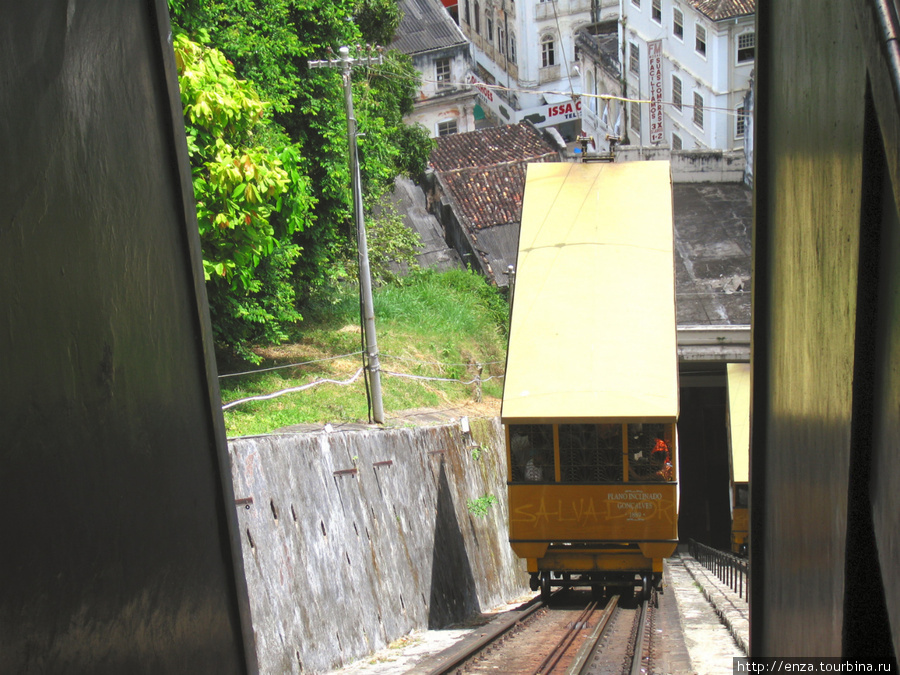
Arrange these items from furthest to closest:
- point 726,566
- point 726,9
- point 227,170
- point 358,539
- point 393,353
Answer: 1. point 726,9
2. point 393,353
3. point 726,566
4. point 227,170
5. point 358,539

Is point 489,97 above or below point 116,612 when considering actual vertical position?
above

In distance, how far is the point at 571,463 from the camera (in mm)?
12070

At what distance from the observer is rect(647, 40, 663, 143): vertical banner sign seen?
38.1 m

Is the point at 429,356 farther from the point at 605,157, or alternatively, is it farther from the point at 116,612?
the point at 116,612

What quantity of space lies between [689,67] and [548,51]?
1532 cm

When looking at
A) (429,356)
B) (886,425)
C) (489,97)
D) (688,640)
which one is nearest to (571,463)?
(688,640)

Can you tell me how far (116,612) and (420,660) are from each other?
8.84m

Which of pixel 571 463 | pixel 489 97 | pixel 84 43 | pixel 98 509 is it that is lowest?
pixel 571 463

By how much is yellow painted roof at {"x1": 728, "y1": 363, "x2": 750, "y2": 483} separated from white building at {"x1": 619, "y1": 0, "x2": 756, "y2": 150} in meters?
14.2

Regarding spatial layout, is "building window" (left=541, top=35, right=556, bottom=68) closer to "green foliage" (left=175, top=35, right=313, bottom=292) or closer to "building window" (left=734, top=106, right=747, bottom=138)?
"building window" (left=734, top=106, right=747, bottom=138)

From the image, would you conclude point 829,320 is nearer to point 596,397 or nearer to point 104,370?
point 104,370

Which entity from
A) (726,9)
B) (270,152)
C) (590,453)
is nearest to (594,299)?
(590,453)

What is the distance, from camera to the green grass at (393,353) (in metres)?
15.1

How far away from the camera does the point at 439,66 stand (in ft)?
149
